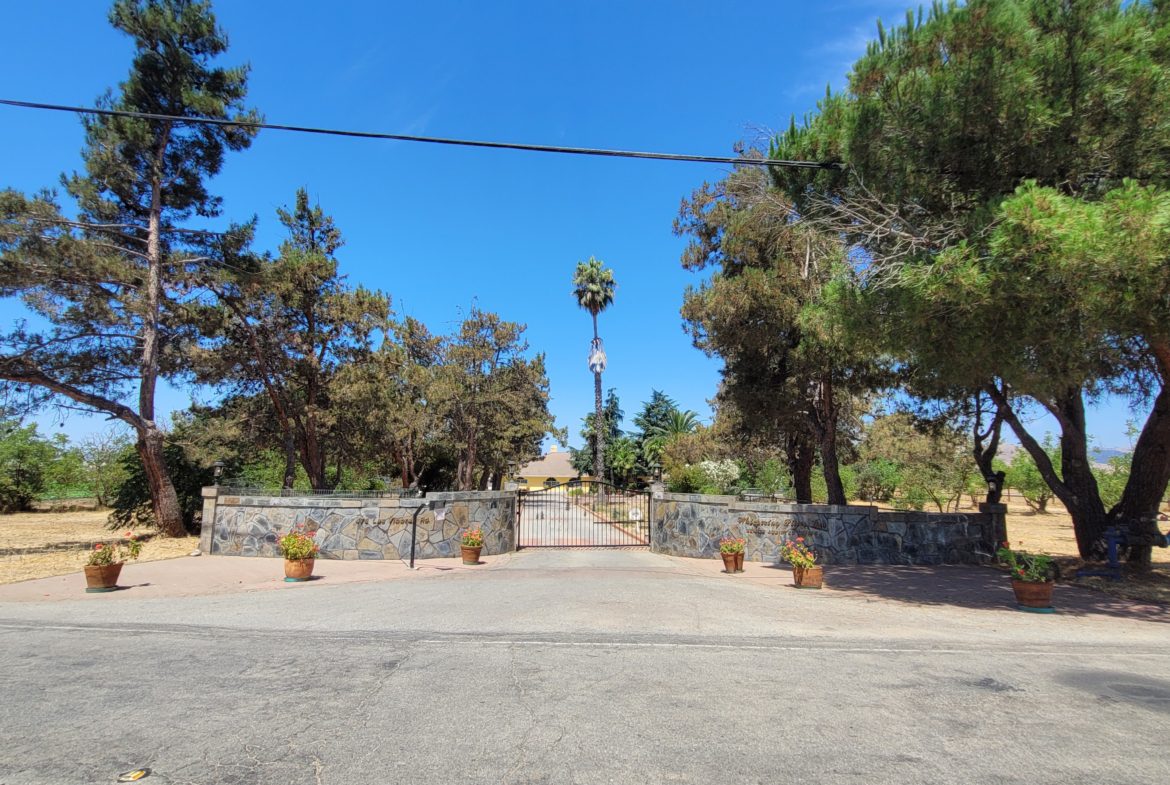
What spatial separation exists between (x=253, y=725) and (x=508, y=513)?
12.5 m

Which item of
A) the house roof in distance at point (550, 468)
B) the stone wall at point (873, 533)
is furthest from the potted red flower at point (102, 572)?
the house roof in distance at point (550, 468)

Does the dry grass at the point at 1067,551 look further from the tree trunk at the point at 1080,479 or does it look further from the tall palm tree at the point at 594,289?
the tall palm tree at the point at 594,289

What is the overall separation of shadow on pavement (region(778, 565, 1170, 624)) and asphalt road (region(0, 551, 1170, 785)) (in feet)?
2.56

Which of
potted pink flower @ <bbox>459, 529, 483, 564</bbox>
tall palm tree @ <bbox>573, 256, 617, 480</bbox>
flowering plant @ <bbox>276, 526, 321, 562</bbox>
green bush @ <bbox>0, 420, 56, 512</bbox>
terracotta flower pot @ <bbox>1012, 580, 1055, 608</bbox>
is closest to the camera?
terracotta flower pot @ <bbox>1012, 580, 1055, 608</bbox>

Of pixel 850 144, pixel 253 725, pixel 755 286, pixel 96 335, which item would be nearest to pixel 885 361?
pixel 755 286

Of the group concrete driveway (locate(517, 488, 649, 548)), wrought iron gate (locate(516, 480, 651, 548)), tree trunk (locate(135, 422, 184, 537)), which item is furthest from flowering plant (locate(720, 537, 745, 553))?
tree trunk (locate(135, 422, 184, 537))

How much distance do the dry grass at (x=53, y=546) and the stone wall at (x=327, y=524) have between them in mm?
1175

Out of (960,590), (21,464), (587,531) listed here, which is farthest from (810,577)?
(21,464)

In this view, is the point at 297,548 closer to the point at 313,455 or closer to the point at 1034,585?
the point at 313,455

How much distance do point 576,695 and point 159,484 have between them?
56.9 feet

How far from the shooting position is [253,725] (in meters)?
4.27

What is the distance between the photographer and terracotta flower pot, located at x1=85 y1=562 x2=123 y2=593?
396 inches

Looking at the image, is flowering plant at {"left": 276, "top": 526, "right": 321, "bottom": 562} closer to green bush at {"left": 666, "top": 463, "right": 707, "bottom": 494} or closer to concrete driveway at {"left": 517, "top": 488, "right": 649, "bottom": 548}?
concrete driveway at {"left": 517, "top": 488, "right": 649, "bottom": 548}

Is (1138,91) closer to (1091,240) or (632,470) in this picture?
(1091,240)
